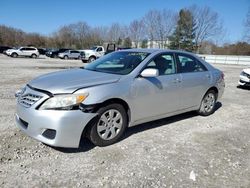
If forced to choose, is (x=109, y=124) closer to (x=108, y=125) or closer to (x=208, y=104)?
(x=108, y=125)

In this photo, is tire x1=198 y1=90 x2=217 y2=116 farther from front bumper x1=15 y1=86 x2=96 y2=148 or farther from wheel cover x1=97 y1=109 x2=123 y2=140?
front bumper x1=15 y1=86 x2=96 y2=148

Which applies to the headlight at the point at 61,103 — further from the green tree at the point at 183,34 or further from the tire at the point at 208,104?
the green tree at the point at 183,34

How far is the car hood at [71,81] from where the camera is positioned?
3.56 meters

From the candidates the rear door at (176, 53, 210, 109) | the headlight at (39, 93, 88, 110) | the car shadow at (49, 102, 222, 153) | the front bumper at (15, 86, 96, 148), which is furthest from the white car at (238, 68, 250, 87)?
the headlight at (39, 93, 88, 110)

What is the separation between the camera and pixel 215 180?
3.17 meters

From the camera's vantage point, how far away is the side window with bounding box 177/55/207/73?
516 centimetres

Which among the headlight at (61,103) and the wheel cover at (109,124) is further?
the wheel cover at (109,124)

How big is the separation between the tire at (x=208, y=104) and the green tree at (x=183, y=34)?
55565 mm

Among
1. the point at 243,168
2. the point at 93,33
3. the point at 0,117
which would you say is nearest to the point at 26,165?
the point at 0,117

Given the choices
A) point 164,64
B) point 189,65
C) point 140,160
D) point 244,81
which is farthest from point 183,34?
point 140,160

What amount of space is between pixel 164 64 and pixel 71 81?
6.40ft

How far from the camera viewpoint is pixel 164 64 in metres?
4.85

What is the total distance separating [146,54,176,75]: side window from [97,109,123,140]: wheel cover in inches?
45.6

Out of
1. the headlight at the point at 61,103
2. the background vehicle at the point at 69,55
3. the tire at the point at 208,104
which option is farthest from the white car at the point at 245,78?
the background vehicle at the point at 69,55
